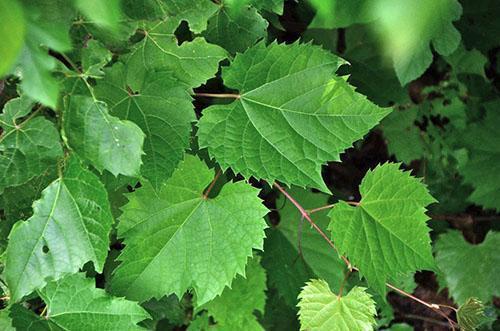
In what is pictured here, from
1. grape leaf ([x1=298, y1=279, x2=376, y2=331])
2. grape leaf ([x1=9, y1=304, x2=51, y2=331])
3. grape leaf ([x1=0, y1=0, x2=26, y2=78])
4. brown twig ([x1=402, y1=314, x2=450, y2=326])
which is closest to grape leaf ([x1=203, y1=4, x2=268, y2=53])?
grape leaf ([x1=298, y1=279, x2=376, y2=331])

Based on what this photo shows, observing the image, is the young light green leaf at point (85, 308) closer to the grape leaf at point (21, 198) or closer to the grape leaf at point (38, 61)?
the grape leaf at point (21, 198)

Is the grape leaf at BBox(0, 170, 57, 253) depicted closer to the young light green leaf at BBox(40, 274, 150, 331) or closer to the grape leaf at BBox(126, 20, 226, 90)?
the young light green leaf at BBox(40, 274, 150, 331)

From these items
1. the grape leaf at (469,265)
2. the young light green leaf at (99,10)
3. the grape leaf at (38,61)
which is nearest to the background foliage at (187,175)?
the grape leaf at (38,61)

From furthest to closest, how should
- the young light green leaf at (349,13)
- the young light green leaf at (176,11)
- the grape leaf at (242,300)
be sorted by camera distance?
the grape leaf at (242,300), the young light green leaf at (176,11), the young light green leaf at (349,13)

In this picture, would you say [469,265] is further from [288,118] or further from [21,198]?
[21,198]

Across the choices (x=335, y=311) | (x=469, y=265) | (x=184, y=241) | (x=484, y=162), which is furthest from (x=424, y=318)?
(x=184, y=241)

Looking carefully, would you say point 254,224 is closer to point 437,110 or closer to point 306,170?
point 306,170
